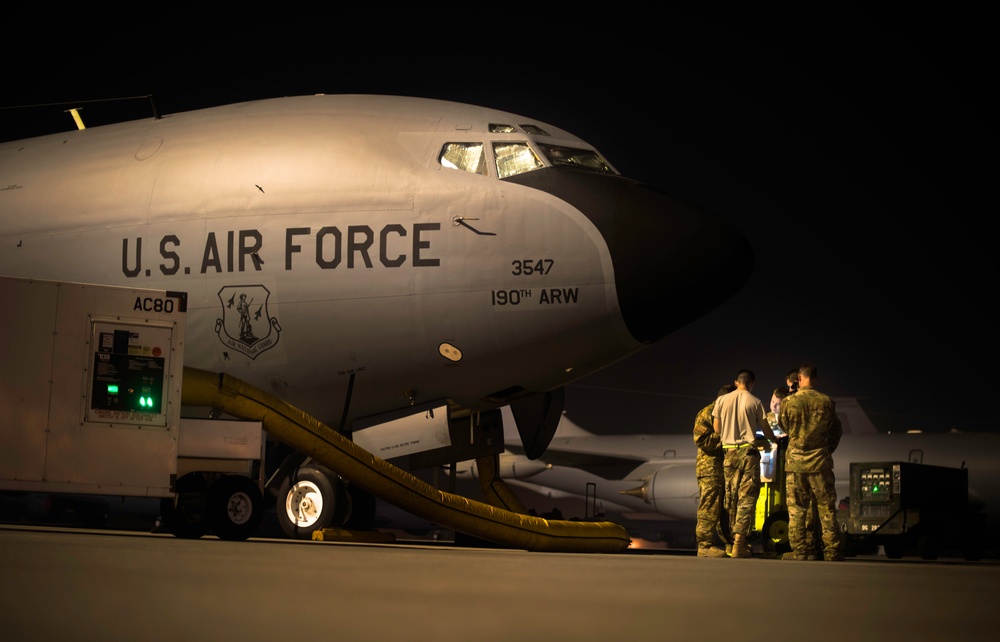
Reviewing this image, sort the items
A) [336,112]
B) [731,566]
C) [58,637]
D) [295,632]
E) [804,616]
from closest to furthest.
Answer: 1. [58,637]
2. [295,632]
3. [804,616]
4. [731,566]
5. [336,112]

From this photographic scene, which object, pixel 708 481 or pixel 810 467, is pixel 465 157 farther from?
pixel 810 467

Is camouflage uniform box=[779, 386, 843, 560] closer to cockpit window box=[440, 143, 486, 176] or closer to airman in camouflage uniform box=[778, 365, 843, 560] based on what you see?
airman in camouflage uniform box=[778, 365, 843, 560]

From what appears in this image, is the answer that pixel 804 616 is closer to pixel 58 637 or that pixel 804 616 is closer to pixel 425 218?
pixel 58 637

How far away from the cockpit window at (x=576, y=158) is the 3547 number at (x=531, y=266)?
4.19 feet

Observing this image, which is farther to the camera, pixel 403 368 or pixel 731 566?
pixel 403 368

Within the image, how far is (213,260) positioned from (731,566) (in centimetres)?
655

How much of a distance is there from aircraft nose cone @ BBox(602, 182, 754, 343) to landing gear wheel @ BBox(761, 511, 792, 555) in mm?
3769

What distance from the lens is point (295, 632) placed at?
3916 mm

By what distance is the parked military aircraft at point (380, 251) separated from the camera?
1199 cm

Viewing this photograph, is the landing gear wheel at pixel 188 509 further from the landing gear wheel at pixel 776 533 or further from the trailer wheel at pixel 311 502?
the landing gear wheel at pixel 776 533

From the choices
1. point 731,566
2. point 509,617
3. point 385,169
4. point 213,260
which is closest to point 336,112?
point 385,169

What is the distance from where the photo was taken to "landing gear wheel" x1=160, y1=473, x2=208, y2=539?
11.3m

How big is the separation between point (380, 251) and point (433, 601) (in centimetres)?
752

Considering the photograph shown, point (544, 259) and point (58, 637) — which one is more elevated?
point (544, 259)
